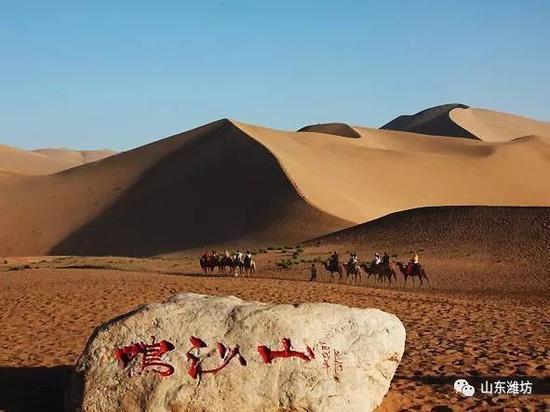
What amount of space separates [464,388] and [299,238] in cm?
4084

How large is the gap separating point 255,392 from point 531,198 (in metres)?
79.3

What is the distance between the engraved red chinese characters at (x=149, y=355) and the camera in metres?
7.99

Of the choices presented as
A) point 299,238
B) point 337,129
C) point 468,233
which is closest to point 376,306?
point 468,233

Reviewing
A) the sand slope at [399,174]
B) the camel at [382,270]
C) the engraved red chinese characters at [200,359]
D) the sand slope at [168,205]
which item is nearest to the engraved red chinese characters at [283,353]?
the engraved red chinese characters at [200,359]

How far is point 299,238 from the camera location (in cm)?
5088

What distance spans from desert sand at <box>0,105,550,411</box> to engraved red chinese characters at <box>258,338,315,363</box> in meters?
1.72

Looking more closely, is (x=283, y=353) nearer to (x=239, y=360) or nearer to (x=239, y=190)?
(x=239, y=360)

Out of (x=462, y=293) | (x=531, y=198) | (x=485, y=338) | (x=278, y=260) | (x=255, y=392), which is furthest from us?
(x=531, y=198)

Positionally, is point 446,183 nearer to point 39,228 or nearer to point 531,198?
point 531,198

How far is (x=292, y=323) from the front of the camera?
8.28m

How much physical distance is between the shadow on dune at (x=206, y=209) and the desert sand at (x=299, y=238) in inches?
8.2

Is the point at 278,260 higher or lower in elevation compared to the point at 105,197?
lower

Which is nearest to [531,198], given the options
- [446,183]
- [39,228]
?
[446,183]

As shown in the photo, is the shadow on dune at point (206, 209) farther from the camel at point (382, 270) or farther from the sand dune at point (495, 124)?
the sand dune at point (495, 124)
